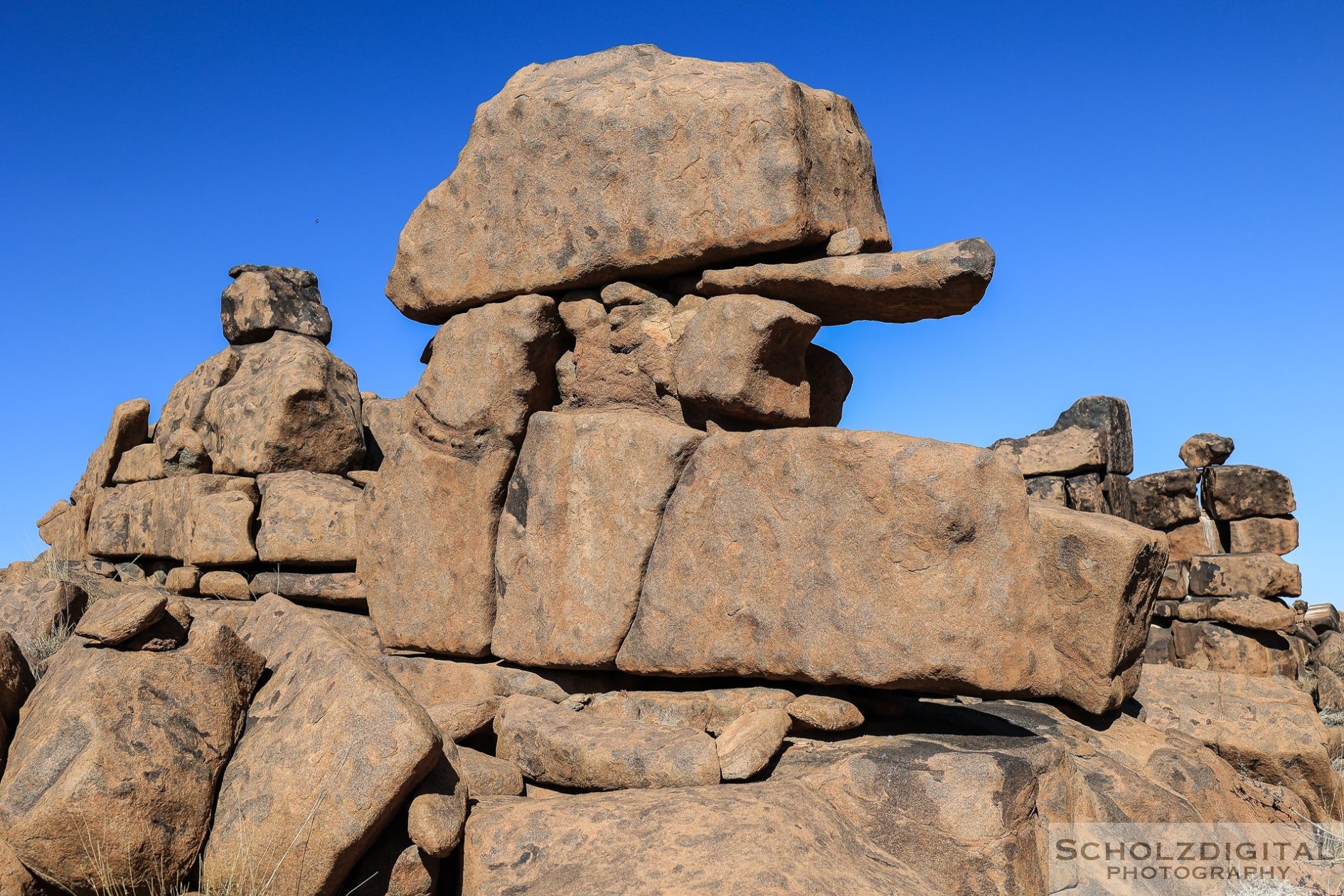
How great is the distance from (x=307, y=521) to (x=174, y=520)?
1.14 meters

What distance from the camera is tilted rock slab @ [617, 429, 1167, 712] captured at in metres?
3.69

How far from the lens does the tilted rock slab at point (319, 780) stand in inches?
129

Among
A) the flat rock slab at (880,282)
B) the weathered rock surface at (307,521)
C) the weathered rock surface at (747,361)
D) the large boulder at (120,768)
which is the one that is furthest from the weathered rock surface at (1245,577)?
the large boulder at (120,768)

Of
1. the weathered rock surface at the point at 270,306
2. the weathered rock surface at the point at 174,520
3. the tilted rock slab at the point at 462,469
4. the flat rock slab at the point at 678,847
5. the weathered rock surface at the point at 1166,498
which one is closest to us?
the flat rock slab at the point at 678,847

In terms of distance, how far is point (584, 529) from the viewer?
181 inches

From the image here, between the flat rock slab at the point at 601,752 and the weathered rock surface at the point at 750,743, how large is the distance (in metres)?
0.06

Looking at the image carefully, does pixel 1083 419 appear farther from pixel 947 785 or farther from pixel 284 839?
pixel 284 839

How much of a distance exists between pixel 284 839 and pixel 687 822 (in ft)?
4.00

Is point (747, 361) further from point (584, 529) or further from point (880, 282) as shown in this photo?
point (584, 529)

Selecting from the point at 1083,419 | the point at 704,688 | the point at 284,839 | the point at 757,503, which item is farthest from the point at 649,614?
the point at 1083,419

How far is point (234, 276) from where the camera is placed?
7348 millimetres

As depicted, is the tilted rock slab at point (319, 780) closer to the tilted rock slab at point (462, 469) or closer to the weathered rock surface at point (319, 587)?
the tilted rock slab at point (462, 469)

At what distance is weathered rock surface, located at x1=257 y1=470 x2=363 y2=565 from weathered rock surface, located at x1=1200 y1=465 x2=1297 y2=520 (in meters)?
8.57

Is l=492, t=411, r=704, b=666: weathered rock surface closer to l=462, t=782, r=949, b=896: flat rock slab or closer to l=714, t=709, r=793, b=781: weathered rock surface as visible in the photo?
l=714, t=709, r=793, b=781: weathered rock surface
